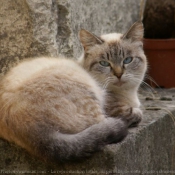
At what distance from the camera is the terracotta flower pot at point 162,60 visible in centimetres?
566

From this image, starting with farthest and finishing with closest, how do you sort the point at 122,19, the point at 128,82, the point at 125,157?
the point at 122,19, the point at 128,82, the point at 125,157

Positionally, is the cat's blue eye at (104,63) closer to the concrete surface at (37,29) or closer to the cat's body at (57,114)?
the cat's body at (57,114)

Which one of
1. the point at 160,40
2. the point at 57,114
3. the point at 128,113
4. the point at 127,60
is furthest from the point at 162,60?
the point at 57,114

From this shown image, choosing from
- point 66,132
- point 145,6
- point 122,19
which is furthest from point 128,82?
point 145,6

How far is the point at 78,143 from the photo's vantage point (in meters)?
3.10

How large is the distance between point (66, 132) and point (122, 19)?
9.12 feet

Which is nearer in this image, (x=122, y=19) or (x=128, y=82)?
(x=128, y=82)

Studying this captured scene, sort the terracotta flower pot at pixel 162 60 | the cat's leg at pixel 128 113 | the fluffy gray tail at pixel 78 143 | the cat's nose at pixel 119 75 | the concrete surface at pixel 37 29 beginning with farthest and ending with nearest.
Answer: the terracotta flower pot at pixel 162 60, the concrete surface at pixel 37 29, the cat's nose at pixel 119 75, the cat's leg at pixel 128 113, the fluffy gray tail at pixel 78 143

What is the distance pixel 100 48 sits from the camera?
402cm

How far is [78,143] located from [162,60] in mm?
2848

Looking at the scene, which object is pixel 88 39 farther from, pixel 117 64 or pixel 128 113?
pixel 128 113

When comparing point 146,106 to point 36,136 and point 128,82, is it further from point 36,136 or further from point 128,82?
point 36,136

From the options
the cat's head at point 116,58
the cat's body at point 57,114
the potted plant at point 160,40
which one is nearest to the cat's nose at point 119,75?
the cat's head at point 116,58

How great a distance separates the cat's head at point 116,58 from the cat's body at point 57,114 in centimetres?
25
